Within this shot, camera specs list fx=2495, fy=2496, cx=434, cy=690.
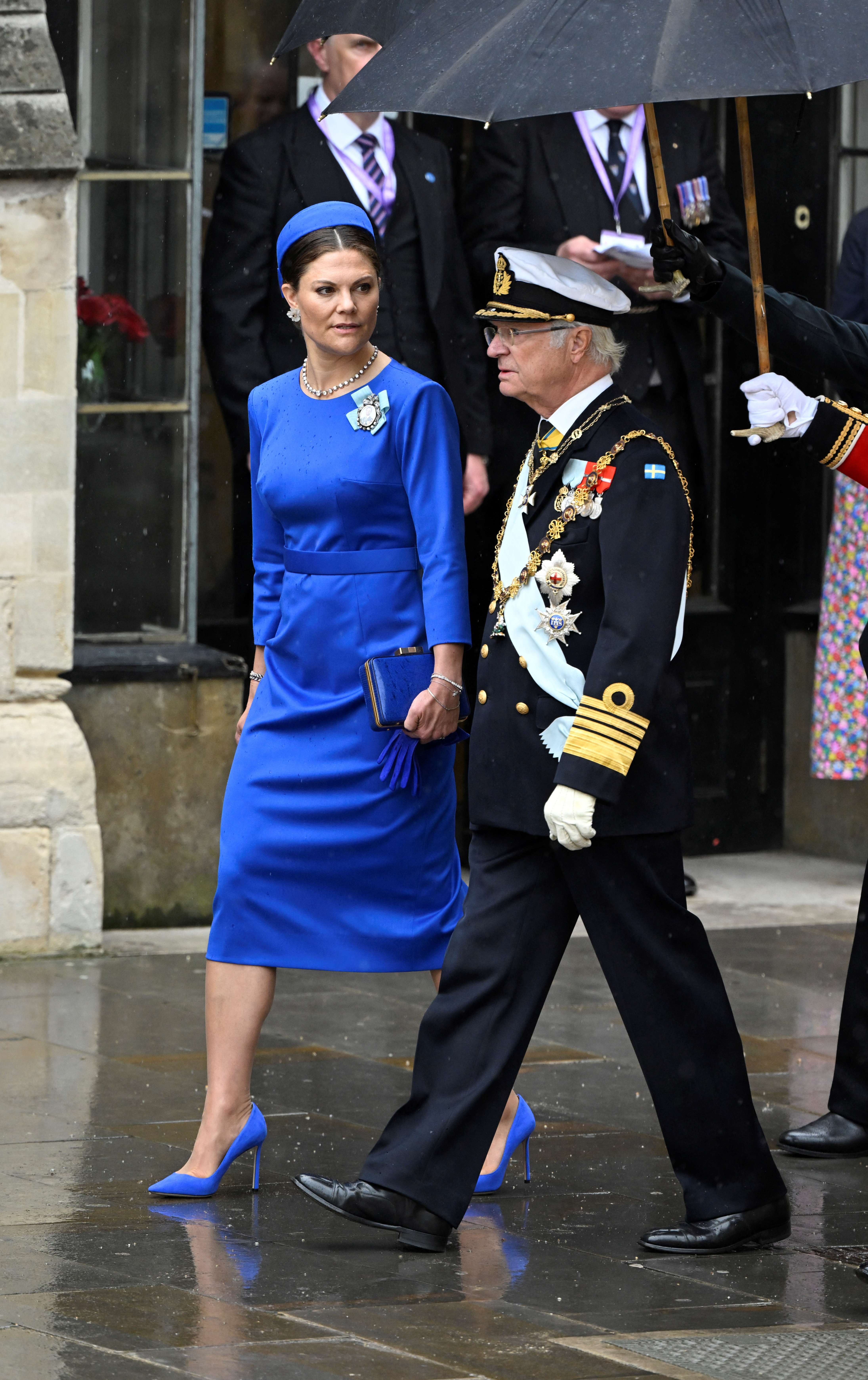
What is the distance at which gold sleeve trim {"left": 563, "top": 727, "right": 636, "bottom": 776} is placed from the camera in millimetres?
4477

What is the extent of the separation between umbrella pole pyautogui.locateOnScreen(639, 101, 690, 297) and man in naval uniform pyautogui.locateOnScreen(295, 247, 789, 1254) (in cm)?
22

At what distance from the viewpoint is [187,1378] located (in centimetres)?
375

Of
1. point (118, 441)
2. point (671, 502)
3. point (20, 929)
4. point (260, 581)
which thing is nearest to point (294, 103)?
point (118, 441)

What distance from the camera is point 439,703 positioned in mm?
4984

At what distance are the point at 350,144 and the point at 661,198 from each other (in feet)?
10.3

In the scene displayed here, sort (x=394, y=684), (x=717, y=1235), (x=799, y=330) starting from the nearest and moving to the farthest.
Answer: (x=717, y=1235)
(x=394, y=684)
(x=799, y=330)

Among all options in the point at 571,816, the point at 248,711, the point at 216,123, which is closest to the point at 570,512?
the point at 571,816

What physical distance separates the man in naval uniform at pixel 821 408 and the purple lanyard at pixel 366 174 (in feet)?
8.61

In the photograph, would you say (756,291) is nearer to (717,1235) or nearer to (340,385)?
(340,385)

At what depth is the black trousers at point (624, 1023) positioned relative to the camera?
464 cm

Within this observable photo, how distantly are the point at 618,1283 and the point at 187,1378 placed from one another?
38.0 inches

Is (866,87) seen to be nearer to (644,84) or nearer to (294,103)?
(294,103)

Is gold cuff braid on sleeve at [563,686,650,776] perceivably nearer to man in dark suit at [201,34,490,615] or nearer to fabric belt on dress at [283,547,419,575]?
fabric belt on dress at [283,547,419,575]

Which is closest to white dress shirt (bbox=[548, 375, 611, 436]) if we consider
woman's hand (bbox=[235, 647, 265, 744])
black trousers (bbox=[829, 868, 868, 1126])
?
woman's hand (bbox=[235, 647, 265, 744])
